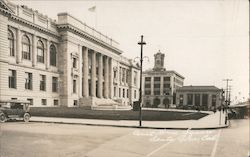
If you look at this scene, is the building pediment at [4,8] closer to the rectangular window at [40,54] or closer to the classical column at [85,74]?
the rectangular window at [40,54]

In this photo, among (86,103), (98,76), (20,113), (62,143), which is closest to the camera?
(62,143)

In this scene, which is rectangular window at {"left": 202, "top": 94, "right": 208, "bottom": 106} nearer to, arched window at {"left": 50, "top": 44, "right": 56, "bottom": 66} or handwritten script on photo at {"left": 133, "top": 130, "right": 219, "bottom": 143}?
arched window at {"left": 50, "top": 44, "right": 56, "bottom": 66}

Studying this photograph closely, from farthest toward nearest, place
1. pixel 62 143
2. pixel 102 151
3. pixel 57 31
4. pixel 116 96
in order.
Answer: pixel 116 96 < pixel 57 31 < pixel 62 143 < pixel 102 151

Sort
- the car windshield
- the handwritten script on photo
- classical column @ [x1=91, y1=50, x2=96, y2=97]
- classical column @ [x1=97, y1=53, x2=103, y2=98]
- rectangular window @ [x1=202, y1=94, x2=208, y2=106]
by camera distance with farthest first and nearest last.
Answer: rectangular window @ [x1=202, y1=94, x2=208, y2=106] → classical column @ [x1=97, y1=53, x2=103, y2=98] → classical column @ [x1=91, y1=50, x2=96, y2=97] → the car windshield → the handwritten script on photo

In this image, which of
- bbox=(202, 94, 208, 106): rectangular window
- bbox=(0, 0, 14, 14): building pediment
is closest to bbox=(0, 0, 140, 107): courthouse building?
bbox=(0, 0, 14, 14): building pediment

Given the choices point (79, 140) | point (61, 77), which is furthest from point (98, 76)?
point (79, 140)

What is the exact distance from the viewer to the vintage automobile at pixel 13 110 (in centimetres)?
1545

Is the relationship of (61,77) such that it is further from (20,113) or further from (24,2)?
(24,2)

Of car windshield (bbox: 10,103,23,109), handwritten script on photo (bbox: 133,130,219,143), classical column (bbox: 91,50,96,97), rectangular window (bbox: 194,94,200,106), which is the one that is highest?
classical column (bbox: 91,50,96,97)

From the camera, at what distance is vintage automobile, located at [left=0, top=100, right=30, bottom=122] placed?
1545 cm

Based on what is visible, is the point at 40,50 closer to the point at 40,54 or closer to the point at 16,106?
the point at 40,54

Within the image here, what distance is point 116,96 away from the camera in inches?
2318

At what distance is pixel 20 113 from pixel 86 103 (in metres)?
25.4

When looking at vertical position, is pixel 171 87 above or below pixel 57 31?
below
